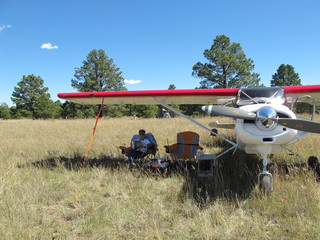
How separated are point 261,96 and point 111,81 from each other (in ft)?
125

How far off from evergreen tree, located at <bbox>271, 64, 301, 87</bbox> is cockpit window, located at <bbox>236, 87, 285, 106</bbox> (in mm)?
49888

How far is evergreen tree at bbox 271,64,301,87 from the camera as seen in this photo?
4822cm

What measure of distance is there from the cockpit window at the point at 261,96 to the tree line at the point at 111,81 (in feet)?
88.8

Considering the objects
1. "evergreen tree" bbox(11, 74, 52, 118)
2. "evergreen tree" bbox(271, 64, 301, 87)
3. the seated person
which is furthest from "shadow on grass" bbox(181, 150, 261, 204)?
"evergreen tree" bbox(271, 64, 301, 87)

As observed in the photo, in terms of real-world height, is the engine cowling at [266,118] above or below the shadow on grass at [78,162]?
above

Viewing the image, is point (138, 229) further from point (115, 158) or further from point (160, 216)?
point (115, 158)

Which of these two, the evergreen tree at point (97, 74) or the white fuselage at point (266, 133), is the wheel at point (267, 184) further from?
the evergreen tree at point (97, 74)

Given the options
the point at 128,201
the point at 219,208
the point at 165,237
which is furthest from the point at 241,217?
the point at 128,201

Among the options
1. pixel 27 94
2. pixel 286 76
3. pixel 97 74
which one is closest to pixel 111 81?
pixel 97 74

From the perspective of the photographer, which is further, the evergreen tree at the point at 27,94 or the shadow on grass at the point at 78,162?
the evergreen tree at the point at 27,94

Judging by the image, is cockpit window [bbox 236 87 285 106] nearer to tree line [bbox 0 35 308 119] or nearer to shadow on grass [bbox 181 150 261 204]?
shadow on grass [bbox 181 150 261 204]

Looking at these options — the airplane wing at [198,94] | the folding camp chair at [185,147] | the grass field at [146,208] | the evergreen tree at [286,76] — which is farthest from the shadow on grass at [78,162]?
→ the evergreen tree at [286,76]

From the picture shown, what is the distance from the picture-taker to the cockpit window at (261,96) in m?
4.09

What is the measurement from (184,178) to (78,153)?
3989 millimetres
